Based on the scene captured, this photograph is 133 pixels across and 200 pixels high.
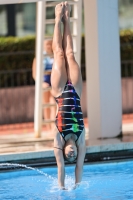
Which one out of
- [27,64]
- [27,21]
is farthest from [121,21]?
[27,64]

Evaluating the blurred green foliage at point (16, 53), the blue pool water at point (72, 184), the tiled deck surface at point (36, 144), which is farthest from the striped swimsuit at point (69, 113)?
the blurred green foliage at point (16, 53)

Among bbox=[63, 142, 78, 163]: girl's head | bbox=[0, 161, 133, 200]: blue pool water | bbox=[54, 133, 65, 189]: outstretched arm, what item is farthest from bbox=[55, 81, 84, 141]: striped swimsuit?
bbox=[0, 161, 133, 200]: blue pool water

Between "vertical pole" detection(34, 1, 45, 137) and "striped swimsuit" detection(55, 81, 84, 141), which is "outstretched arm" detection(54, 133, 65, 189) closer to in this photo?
"striped swimsuit" detection(55, 81, 84, 141)

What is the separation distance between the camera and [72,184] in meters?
8.75

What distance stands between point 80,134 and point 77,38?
4164 mm

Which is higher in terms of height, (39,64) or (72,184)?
(39,64)

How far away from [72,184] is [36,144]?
7.66 ft

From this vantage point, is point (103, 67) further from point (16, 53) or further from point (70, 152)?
point (16, 53)

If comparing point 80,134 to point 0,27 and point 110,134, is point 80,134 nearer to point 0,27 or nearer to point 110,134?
point 110,134

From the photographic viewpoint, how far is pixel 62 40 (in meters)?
8.52

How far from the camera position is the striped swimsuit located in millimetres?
8016

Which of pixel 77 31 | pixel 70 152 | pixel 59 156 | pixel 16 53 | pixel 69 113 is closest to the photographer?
pixel 70 152

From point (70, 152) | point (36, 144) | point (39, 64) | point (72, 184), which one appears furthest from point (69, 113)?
point (39, 64)

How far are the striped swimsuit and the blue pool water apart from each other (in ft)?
2.71
